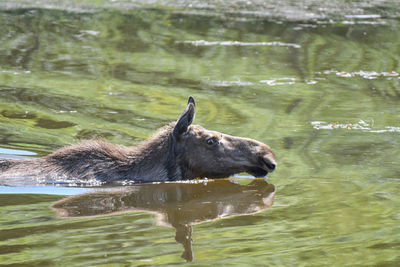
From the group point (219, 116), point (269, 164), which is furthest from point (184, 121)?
point (219, 116)

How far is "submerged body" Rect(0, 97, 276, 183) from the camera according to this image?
10055 millimetres

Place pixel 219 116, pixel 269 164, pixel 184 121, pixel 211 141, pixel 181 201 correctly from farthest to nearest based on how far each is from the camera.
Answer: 1. pixel 219 116
2. pixel 211 141
3. pixel 184 121
4. pixel 269 164
5. pixel 181 201

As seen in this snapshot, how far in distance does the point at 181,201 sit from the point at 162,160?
1.08m

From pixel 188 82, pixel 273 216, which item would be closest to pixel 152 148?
pixel 273 216

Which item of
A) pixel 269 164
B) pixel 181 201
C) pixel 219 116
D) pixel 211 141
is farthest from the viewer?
pixel 219 116

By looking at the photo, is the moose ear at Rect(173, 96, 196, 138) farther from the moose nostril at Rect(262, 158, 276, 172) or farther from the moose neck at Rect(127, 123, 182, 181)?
the moose nostril at Rect(262, 158, 276, 172)

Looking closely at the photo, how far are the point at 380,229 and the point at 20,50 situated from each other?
13394 mm

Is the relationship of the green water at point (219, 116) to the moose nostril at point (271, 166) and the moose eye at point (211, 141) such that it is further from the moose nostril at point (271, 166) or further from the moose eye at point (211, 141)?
the moose eye at point (211, 141)

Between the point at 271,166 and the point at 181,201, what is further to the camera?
the point at 271,166

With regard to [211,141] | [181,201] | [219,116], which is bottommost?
[219,116]

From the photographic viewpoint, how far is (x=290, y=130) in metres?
13.0

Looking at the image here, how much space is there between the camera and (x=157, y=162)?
10266 millimetres

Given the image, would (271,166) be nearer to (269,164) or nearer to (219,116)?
(269,164)

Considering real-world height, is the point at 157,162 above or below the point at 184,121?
below
